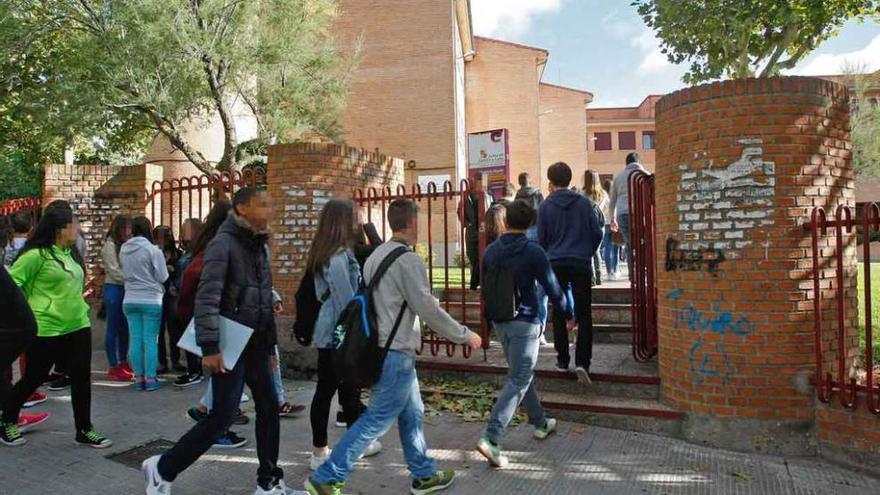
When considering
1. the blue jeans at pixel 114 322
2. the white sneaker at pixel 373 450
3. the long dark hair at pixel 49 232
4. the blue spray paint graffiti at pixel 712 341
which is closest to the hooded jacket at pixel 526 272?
the blue spray paint graffiti at pixel 712 341

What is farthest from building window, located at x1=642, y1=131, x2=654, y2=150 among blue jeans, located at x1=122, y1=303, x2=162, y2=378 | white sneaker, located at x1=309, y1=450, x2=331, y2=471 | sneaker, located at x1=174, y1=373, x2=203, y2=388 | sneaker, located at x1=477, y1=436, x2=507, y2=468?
white sneaker, located at x1=309, y1=450, x2=331, y2=471

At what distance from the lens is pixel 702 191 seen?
4.68m

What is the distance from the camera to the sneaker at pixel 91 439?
14.6 ft

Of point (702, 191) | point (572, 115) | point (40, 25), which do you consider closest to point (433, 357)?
point (702, 191)

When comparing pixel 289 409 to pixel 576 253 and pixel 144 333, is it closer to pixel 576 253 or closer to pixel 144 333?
pixel 144 333

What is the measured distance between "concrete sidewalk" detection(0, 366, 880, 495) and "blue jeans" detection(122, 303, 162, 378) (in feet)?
3.26

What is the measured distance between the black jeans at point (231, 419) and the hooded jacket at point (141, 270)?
9.75 ft

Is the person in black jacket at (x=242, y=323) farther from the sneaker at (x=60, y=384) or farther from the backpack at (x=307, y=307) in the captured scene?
the sneaker at (x=60, y=384)

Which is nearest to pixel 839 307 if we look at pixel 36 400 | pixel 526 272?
pixel 526 272

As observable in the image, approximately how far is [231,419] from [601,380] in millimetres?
3190

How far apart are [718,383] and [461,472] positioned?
2.08 metres

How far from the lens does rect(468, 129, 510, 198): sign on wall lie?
14898 millimetres

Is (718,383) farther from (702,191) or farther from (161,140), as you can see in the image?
(161,140)

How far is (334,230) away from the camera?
13.2 feet
